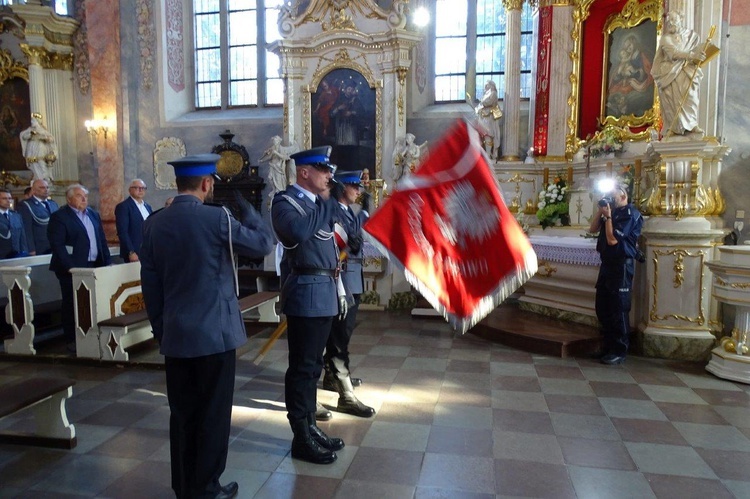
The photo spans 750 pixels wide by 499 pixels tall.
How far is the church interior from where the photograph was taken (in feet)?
11.1

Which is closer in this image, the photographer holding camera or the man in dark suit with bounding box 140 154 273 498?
the man in dark suit with bounding box 140 154 273 498

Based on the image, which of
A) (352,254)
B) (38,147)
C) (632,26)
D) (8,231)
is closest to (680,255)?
(352,254)

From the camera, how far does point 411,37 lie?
30.6ft

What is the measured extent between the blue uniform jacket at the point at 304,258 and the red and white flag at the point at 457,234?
1.98ft

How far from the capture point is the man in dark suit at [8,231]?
6.88 m

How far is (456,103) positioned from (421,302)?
464 centimetres

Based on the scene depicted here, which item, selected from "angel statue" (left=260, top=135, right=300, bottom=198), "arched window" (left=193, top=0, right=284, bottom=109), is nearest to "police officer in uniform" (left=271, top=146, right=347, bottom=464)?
"angel statue" (left=260, top=135, right=300, bottom=198)

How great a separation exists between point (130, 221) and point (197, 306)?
169 inches

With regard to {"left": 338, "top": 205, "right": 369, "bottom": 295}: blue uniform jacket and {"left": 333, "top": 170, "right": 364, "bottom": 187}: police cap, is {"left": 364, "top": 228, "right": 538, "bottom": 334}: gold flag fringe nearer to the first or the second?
{"left": 338, "top": 205, "right": 369, "bottom": 295}: blue uniform jacket

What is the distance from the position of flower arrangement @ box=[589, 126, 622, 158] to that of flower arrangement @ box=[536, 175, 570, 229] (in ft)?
2.11

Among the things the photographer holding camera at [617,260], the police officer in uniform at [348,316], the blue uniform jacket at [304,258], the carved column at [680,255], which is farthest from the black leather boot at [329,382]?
the carved column at [680,255]

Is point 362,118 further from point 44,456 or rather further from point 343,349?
point 44,456

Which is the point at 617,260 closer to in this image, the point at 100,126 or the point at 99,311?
the point at 99,311

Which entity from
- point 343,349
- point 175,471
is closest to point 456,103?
point 343,349
